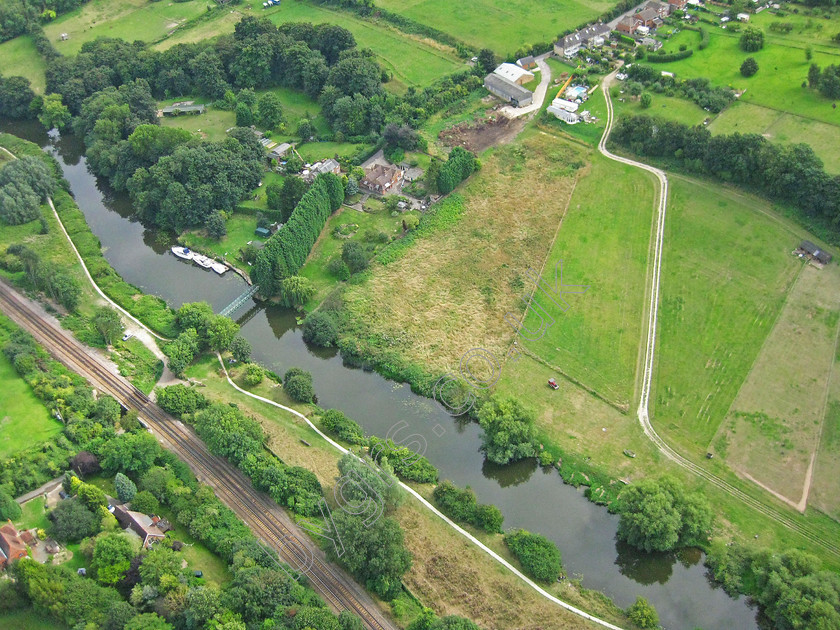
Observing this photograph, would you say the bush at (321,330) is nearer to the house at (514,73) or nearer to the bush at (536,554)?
the bush at (536,554)

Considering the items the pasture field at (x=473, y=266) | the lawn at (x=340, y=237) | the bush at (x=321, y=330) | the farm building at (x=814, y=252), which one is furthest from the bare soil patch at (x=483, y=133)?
the farm building at (x=814, y=252)

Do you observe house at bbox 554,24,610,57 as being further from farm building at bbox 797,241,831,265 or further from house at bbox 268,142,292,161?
farm building at bbox 797,241,831,265

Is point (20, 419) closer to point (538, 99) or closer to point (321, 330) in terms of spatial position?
point (321, 330)

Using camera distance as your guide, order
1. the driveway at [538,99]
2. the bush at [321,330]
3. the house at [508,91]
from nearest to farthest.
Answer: the bush at [321,330]
the driveway at [538,99]
the house at [508,91]

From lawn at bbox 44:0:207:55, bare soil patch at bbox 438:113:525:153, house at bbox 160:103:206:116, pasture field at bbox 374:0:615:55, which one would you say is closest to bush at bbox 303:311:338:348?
bare soil patch at bbox 438:113:525:153

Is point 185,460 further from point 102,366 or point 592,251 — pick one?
point 592,251

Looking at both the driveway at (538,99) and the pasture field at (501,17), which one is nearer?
the driveway at (538,99)
